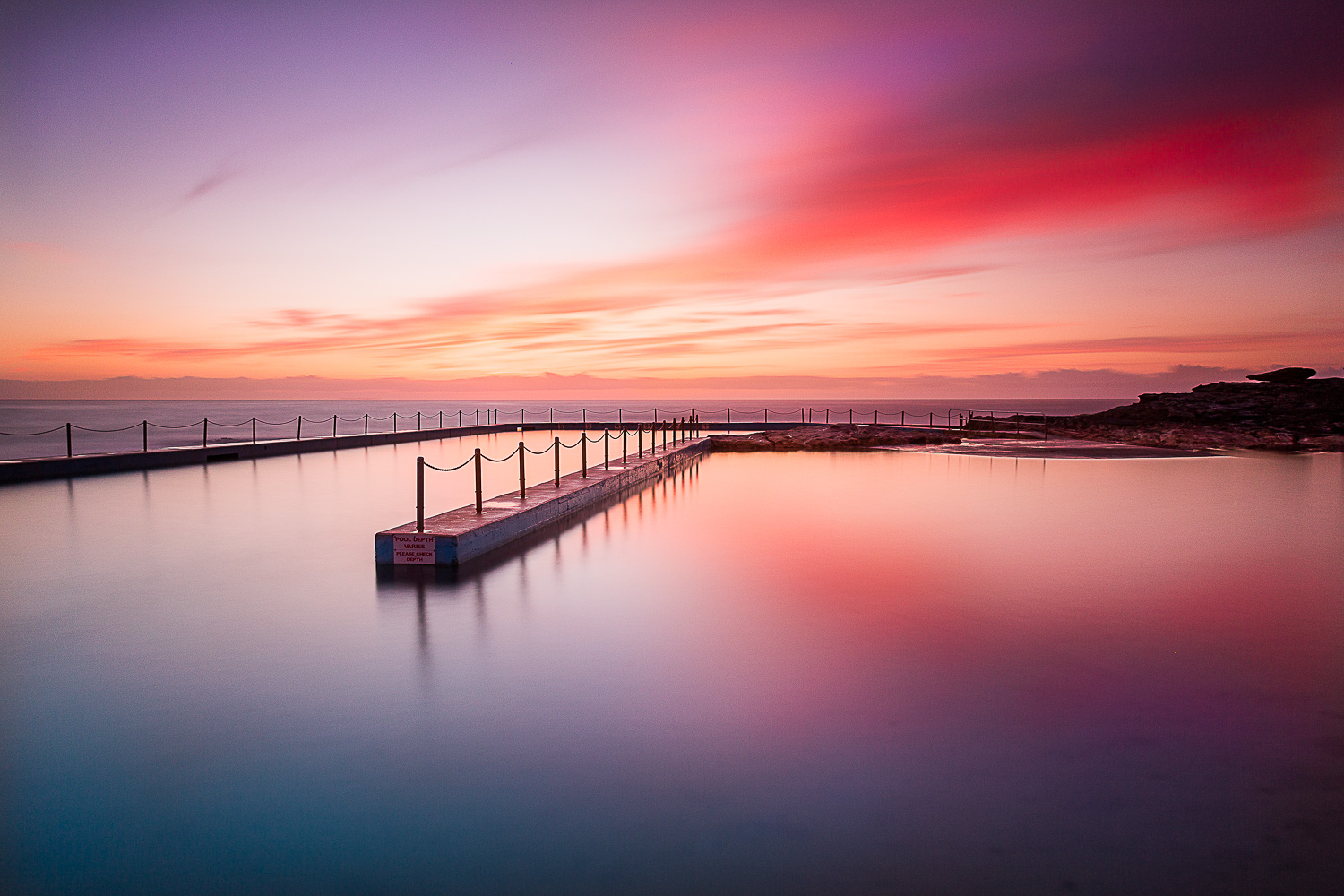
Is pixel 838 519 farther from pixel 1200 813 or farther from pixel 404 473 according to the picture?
pixel 404 473

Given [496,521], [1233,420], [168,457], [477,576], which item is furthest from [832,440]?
[477,576]

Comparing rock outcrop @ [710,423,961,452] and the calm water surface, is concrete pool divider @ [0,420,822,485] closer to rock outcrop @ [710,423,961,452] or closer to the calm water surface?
the calm water surface

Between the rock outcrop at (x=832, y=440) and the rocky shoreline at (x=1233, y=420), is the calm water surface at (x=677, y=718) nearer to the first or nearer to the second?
the rock outcrop at (x=832, y=440)

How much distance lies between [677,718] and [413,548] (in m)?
4.88

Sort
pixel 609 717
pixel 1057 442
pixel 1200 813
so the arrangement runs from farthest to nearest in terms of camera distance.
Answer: pixel 1057 442 → pixel 609 717 → pixel 1200 813

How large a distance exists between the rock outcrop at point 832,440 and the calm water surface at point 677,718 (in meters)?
17.3

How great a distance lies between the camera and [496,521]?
9812 mm

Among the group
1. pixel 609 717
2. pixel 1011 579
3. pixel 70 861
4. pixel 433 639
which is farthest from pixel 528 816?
pixel 1011 579

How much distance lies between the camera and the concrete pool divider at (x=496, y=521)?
28.7 ft

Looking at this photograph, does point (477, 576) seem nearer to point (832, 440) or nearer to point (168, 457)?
point (168, 457)

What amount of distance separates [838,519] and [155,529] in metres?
9.64

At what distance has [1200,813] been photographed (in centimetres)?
367

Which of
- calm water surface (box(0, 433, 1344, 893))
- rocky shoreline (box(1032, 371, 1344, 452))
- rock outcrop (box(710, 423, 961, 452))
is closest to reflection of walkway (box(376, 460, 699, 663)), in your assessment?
calm water surface (box(0, 433, 1344, 893))

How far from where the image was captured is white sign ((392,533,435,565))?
8.71 meters
